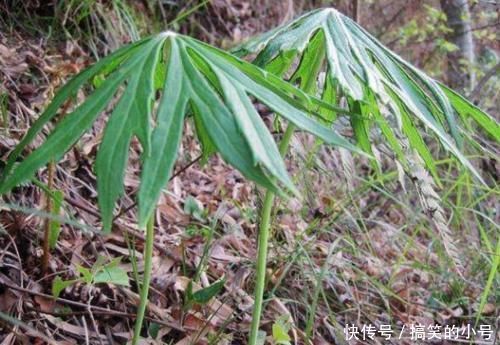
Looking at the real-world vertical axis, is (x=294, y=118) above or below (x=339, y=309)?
above

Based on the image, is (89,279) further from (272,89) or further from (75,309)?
(272,89)

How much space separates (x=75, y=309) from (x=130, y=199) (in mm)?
423

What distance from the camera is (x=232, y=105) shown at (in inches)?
23.5

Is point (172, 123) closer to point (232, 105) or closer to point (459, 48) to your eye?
point (232, 105)

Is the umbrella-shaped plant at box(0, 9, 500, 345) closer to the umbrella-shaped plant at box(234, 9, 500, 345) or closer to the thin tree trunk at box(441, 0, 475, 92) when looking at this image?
the umbrella-shaped plant at box(234, 9, 500, 345)

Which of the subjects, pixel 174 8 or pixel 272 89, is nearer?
pixel 272 89

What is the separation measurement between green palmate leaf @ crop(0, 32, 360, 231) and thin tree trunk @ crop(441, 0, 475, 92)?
6.98ft

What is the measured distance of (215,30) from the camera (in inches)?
98.0

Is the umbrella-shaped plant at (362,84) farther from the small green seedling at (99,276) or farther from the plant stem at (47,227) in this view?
the plant stem at (47,227)

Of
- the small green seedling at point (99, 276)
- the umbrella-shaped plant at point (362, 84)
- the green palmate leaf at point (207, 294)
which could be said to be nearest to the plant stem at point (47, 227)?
the small green seedling at point (99, 276)

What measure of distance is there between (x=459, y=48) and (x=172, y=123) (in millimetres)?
2455

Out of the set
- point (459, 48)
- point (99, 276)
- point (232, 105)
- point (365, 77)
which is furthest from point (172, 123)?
point (459, 48)

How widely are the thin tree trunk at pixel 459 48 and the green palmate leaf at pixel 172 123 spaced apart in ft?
6.98

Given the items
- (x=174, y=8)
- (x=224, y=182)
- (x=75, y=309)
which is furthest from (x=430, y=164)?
(x=174, y=8)
